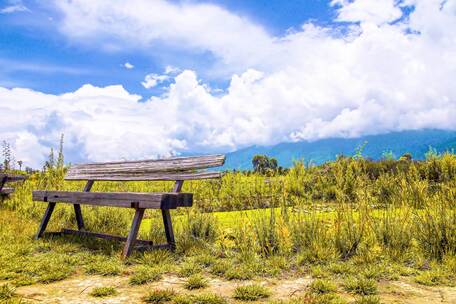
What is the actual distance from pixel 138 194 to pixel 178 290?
1.57 metres

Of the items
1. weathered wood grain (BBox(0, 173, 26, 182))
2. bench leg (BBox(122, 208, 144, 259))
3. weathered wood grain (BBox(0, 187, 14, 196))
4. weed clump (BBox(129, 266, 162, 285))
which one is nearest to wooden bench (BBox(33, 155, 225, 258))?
bench leg (BBox(122, 208, 144, 259))

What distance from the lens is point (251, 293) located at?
150 inches

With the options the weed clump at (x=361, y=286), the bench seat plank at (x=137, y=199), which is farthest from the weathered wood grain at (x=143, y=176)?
the weed clump at (x=361, y=286)

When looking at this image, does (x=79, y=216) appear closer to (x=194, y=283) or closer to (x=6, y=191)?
(x=194, y=283)

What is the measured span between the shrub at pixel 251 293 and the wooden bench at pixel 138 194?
1539mm

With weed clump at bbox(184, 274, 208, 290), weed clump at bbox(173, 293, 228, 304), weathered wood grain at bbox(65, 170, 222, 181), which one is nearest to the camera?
weed clump at bbox(173, 293, 228, 304)

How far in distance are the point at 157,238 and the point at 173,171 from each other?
3.27 ft

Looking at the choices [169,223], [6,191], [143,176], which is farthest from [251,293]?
[6,191]

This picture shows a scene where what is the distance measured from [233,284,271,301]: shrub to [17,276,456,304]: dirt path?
0.07 metres

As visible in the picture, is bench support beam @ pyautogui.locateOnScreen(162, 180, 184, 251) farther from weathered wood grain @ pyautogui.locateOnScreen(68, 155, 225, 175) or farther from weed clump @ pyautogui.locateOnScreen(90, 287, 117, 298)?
weed clump @ pyautogui.locateOnScreen(90, 287, 117, 298)

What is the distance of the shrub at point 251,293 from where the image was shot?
12.3ft

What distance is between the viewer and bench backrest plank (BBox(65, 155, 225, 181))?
226 inches

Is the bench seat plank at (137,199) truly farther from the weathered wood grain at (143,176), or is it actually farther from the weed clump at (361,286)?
the weed clump at (361,286)

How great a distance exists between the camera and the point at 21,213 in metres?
9.28
